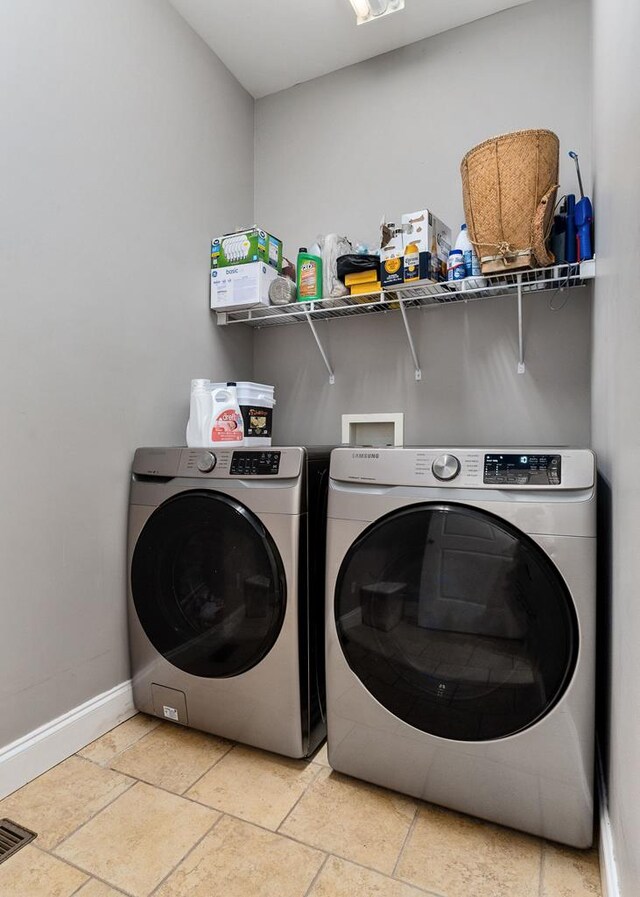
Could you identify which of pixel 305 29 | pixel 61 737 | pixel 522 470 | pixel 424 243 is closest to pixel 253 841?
pixel 61 737

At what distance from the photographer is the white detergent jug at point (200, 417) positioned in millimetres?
1863

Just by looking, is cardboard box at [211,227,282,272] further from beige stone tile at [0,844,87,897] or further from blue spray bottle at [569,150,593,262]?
beige stone tile at [0,844,87,897]

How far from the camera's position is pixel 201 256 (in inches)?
85.4

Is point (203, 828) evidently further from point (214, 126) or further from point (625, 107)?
point (214, 126)

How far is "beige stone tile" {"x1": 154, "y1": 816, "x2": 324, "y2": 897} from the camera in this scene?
1.08 metres

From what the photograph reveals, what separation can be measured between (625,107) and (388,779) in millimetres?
1626

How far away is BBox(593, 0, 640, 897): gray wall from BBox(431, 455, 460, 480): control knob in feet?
1.12

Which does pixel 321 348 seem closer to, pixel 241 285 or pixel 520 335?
pixel 241 285

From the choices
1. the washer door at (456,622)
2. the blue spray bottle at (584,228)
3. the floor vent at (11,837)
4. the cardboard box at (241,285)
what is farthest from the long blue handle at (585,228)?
the floor vent at (11,837)

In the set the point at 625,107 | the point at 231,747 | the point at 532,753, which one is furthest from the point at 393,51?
the point at 231,747

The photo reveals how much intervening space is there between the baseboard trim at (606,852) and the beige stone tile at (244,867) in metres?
0.60

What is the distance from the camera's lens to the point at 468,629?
48.4 inches

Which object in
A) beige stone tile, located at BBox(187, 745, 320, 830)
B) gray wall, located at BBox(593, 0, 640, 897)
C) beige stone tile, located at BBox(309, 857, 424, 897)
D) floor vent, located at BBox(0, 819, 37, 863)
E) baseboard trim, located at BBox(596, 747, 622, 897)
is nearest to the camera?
gray wall, located at BBox(593, 0, 640, 897)

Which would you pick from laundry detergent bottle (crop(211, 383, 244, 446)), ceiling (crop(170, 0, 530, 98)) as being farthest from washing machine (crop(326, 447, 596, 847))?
ceiling (crop(170, 0, 530, 98))
